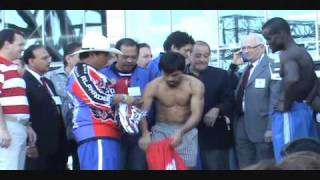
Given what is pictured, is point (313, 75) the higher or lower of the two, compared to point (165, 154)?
higher

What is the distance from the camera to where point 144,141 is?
635 centimetres

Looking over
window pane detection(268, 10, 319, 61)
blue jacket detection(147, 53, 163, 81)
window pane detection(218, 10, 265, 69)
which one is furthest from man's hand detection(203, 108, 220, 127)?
window pane detection(218, 10, 265, 69)

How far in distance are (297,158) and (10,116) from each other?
4393 mm

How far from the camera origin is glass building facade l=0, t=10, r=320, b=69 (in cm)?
1063

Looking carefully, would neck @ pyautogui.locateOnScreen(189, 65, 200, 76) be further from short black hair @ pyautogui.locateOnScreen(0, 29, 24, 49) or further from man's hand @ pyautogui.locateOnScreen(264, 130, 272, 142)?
short black hair @ pyautogui.locateOnScreen(0, 29, 24, 49)

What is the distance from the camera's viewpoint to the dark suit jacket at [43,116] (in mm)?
6707

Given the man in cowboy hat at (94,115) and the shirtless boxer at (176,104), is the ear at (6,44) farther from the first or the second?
the shirtless boxer at (176,104)

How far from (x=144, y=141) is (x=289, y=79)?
1.37 metres

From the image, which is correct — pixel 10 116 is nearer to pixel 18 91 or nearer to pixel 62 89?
pixel 18 91

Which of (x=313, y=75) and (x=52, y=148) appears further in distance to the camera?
(x=52, y=148)

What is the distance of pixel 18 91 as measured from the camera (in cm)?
613

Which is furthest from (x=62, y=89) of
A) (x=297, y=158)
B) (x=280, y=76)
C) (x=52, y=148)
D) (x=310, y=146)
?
(x=297, y=158)

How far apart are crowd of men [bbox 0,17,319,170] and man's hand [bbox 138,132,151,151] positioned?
0.01 meters

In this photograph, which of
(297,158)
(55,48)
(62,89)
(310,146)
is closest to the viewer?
(297,158)
